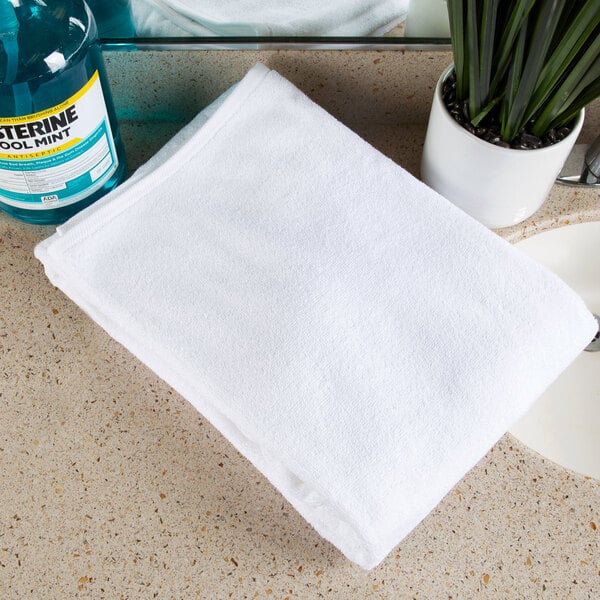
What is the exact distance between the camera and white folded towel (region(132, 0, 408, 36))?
0.68 m

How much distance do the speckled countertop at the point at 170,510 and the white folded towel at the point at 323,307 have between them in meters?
0.04

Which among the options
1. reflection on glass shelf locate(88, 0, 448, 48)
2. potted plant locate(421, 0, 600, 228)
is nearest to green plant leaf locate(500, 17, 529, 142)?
potted plant locate(421, 0, 600, 228)

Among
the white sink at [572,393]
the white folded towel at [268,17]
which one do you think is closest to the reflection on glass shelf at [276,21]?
the white folded towel at [268,17]

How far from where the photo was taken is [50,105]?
558 millimetres

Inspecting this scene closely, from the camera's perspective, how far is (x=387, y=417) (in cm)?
52

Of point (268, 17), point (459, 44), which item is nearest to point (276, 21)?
point (268, 17)

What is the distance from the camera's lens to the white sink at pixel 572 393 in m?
0.69

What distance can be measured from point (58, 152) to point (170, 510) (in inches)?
11.3

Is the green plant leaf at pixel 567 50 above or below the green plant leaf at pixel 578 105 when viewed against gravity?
above

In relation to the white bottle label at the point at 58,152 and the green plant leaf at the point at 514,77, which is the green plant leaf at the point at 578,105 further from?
the white bottle label at the point at 58,152

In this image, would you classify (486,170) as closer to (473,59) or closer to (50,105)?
(473,59)

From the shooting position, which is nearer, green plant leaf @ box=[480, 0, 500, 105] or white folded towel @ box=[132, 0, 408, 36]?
green plant leaf @ box=[480, 0, 500, 105]

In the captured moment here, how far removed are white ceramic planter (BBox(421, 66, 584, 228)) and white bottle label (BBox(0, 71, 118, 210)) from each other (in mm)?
276

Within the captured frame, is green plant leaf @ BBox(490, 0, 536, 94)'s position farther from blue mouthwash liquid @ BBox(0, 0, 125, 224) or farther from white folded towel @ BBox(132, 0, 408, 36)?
blue mouthwash liquid @ BBox(0, 0, 125, 224)
